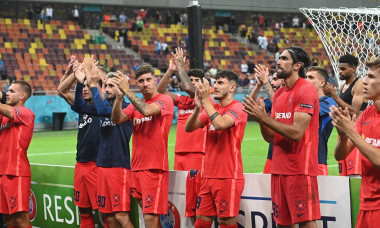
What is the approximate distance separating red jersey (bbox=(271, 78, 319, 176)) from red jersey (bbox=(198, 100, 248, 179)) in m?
0.64

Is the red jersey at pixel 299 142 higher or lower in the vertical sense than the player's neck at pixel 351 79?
lower

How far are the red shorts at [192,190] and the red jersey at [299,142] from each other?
138cm

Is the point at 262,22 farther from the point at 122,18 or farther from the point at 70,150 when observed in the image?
the point at 70,150

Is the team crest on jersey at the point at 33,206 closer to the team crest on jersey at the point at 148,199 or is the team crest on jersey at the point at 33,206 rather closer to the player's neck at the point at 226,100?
the team crest on jersey at the point at 148,199

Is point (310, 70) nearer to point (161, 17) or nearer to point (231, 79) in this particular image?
point (231, 79)

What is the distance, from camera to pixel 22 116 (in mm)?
7418

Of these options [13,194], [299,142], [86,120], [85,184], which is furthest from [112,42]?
[299,142]

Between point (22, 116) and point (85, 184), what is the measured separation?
3.75 feet

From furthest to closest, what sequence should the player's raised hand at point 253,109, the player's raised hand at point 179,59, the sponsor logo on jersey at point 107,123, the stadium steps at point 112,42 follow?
1. the stadium steps at point 112,42
2. the player's raised hand at point 179,59
3. the sponsor logo on jersey at point 107,123
4. the player's raised hand at point 253,109

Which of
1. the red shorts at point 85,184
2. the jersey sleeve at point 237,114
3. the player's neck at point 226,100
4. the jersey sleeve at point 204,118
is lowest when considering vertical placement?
the red shorts at point 85,184

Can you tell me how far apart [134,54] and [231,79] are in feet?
93.5

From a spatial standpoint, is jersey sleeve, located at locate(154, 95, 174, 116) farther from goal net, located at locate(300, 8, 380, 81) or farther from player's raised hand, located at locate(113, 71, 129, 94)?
goal net, located at locate(300, 8, 380, 81)

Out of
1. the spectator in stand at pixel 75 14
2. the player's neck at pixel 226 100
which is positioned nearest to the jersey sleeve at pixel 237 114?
the player's neck at pixel 226 100

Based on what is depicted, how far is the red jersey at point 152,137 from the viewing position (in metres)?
6.48
